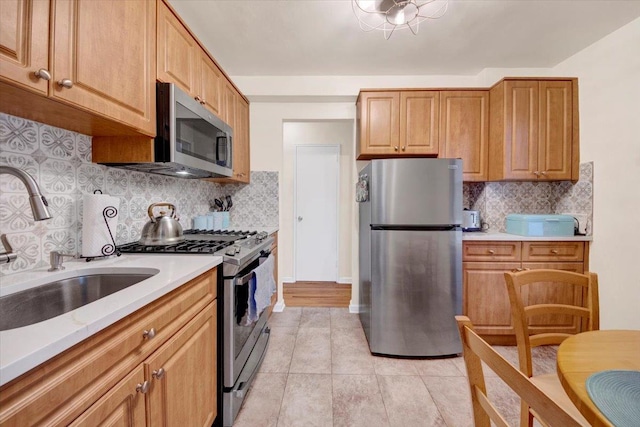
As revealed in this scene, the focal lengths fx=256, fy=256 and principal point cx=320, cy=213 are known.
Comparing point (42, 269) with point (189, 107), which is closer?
point (42, 269)

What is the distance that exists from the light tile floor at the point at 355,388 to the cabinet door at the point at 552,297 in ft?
0.67

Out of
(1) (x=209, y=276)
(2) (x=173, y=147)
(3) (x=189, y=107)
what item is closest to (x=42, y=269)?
(1) (x=209, y=276)

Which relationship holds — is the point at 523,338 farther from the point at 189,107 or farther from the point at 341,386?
the point at 189,107

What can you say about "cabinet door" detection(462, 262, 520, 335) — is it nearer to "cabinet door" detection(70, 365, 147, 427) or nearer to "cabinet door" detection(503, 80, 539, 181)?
"cabinet door" detection(503, 80, 539, 181)

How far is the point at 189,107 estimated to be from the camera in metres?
1.44

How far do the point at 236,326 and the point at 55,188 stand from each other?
1043 millimetres

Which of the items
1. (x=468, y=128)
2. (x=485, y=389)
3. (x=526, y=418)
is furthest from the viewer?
(x=468, y=128)

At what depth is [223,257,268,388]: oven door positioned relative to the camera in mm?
1312

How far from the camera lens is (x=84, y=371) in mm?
591

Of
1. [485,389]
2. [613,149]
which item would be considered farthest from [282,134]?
[613,149]

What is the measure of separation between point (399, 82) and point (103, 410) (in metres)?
3.07

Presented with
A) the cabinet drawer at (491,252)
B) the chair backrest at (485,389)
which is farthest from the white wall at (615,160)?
the chair backrest at (485,389)

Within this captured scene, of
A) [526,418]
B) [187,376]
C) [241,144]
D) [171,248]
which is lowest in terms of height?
[526,418]

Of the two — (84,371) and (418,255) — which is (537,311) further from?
(84,371)
